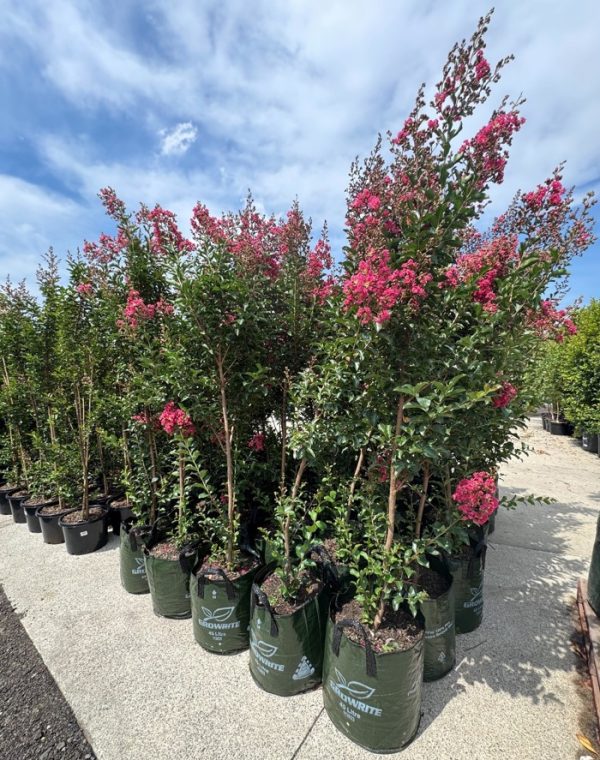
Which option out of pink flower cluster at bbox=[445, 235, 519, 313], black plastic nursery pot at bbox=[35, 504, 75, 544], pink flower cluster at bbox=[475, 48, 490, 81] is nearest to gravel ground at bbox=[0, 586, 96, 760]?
black plastic nursery pot at bbox=[35, 504, 75, 544]

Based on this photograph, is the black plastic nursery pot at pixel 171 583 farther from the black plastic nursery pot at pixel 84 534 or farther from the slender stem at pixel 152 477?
the black plastic nursery pot at pixel 84 534

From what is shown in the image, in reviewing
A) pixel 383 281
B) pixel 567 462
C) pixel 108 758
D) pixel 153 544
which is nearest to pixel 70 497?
pixel 153 544

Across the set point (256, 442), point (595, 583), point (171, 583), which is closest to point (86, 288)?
point (256, 442)

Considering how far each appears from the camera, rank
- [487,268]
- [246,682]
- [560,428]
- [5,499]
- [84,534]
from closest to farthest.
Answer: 1. [487,268]
2. [246,682]
3. [84,534]
4. [5,499]
5. [560,428]

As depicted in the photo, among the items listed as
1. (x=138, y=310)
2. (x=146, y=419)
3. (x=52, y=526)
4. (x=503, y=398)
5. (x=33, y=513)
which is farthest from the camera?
(x=33, y=513)

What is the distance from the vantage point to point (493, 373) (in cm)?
151

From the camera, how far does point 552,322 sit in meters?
1.91

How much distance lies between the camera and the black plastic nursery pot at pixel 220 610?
2.16m

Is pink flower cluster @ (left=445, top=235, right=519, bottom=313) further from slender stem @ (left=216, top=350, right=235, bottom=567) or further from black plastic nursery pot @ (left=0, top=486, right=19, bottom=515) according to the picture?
black plastic nursery pot @ (left=0, top=486, right=19, bottom=515)

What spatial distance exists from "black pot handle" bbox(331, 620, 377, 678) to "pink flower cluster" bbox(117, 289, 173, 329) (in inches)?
79.5

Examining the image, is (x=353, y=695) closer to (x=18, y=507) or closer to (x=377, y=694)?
(x=377, y=694)

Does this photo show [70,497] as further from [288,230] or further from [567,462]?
[567,462]

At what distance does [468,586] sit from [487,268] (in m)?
1.89

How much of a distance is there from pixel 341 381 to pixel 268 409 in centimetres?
99
